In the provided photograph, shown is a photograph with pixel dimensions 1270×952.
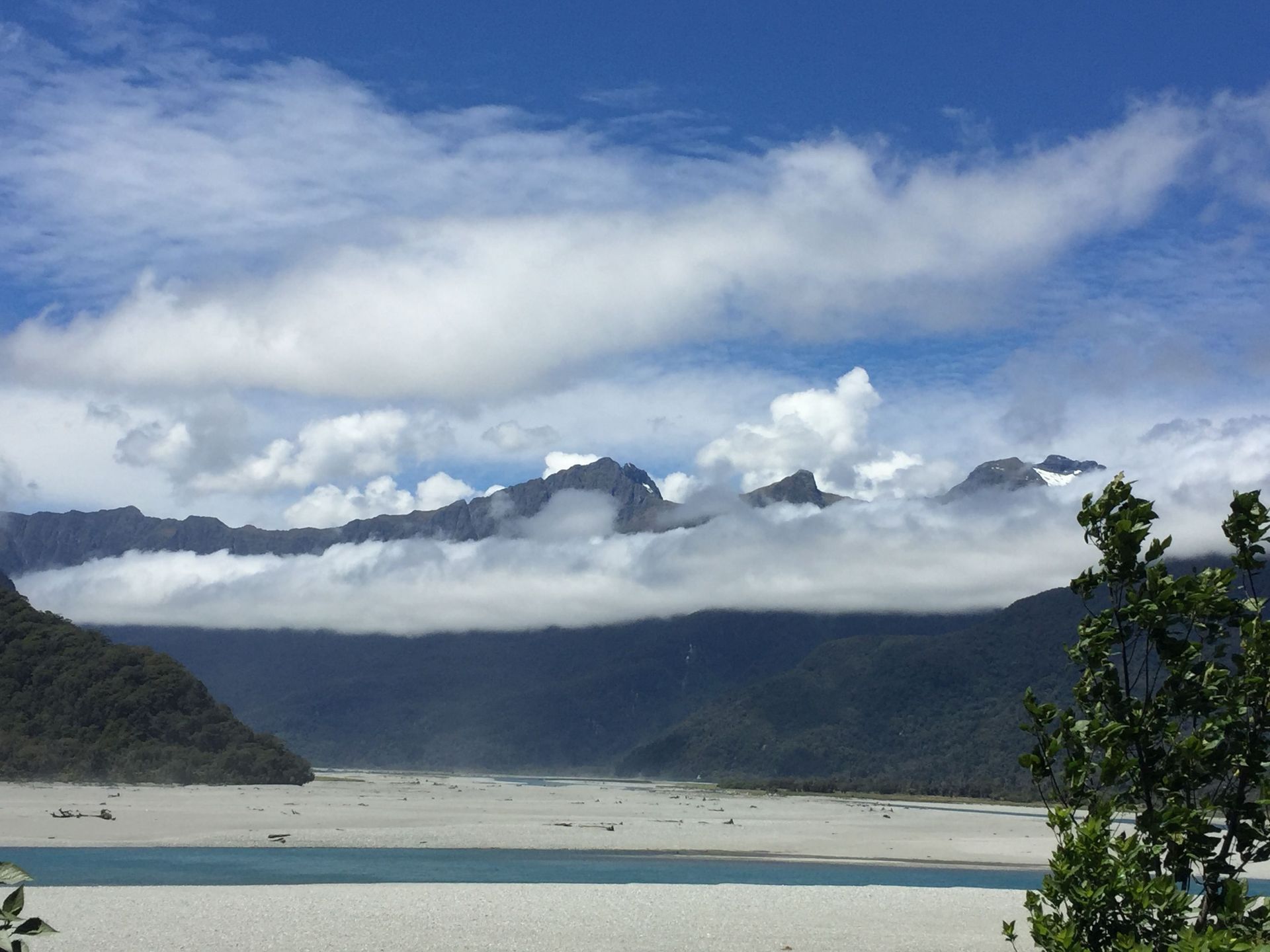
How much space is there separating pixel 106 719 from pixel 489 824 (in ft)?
200

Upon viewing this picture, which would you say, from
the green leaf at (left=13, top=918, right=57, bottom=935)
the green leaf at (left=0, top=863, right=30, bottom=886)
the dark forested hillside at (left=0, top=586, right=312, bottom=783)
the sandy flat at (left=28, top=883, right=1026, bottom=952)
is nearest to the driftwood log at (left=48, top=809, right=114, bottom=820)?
the sandy flat at (left=28, top=883, right=1026, bottom=952)

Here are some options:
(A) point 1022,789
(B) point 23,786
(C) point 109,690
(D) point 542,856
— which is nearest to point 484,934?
(D) point 542,856

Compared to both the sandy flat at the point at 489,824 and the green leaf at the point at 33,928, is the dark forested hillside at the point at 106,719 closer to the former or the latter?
the sandy flat at the point at 489,824

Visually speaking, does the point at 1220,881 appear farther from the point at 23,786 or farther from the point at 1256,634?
the point at 23,786

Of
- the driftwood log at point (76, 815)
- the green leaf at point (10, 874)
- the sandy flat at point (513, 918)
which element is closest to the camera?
the green leaf at point (10, 874)

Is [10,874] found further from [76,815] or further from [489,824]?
[489,824]

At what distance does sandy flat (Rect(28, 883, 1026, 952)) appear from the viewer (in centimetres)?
2850

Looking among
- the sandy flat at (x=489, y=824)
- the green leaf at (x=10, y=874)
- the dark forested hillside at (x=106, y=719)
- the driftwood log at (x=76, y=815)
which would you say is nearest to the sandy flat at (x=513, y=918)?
the green leaf at (x=10, y=874)

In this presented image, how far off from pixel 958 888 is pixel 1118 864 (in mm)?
37691

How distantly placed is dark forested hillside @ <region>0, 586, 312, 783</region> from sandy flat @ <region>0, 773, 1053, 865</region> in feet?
22.6

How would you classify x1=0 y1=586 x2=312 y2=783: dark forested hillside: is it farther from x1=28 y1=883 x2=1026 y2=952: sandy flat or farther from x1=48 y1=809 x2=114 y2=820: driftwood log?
x1=28 y1=883 x2=1026 y2=952: sandy flat

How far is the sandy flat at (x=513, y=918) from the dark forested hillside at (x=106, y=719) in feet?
261

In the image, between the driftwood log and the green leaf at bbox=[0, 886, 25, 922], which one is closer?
the green leaf at bbox=[0, 886, 25, 922]

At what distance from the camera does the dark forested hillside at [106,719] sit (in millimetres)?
108812
